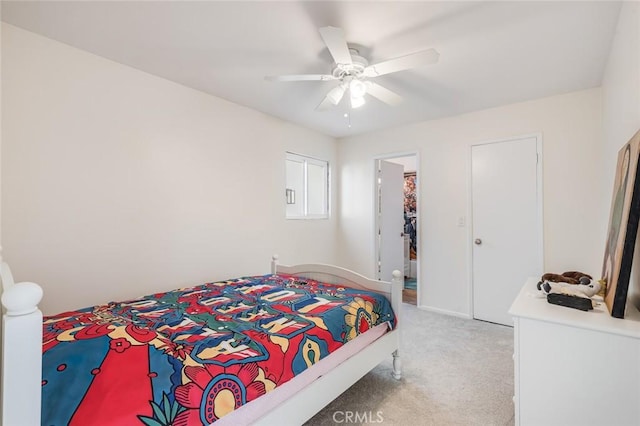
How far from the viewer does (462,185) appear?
3623mm

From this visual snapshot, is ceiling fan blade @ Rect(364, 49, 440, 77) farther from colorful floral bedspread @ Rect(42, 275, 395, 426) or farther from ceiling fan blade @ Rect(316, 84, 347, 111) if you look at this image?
colorful floral bedspread @ Rect(42, 275, 395, 426)

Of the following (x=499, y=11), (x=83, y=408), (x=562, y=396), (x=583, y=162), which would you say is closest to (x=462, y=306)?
(x=583, y=162)

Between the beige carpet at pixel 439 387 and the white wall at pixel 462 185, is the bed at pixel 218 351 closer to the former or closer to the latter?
the beige carpet at pixel 439 387

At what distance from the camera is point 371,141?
14.4ft

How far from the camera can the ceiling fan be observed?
172 centimetres

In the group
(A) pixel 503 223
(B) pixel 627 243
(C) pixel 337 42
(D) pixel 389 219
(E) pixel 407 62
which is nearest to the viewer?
(B) pixel 627 243

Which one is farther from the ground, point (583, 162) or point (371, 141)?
point (371, 141)

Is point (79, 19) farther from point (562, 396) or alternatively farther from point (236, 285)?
point (562, 396)

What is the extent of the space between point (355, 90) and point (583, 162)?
7.78 ft

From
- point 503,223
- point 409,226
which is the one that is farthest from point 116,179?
point 409,226

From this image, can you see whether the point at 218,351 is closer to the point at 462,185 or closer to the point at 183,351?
the point at 183,351

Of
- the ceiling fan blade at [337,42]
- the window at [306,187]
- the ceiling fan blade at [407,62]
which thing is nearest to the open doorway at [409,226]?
the window at [306,187]

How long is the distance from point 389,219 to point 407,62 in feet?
10.3

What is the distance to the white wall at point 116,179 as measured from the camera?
1980 millimetres
